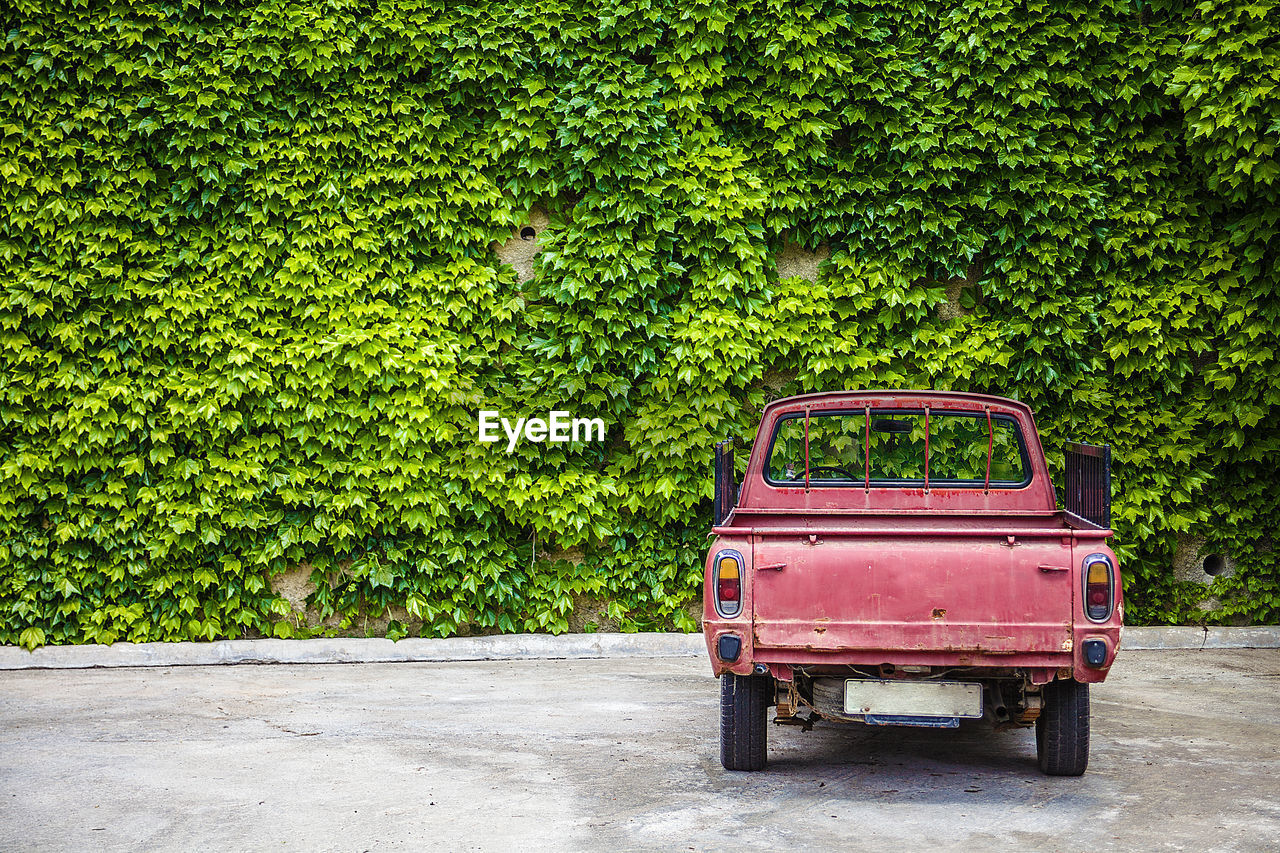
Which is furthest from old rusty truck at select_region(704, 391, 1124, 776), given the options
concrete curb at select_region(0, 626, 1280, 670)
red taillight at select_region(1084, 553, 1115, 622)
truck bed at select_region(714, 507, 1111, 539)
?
concrete curb at select_region(0, 626, 1280, 670)

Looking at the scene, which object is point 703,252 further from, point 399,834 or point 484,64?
point 399,834

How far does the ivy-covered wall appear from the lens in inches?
322

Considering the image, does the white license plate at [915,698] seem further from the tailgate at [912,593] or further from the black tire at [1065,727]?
the black tire at [1065,727]

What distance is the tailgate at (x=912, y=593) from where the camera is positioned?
14.6 feet

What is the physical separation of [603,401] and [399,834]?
478 centimetres

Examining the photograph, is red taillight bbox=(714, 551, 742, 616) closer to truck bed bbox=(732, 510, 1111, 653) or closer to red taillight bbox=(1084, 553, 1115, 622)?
truck bed bbox=(732, 510, 1111, 653)

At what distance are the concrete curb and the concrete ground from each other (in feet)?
2.54

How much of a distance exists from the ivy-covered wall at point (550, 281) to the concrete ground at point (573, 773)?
1427mm

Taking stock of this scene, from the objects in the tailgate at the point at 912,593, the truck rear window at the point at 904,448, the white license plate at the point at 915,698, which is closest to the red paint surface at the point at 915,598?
the tailgate at the point at 912,593

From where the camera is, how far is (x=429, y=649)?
8.22 m

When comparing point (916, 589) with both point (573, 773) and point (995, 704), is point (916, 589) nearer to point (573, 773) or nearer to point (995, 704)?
point (995, 704)

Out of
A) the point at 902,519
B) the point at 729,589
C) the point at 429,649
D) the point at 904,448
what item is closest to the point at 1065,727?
the point at 902,519

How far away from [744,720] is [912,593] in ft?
3.32

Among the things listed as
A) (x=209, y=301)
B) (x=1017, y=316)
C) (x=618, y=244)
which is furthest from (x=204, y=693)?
(x=1017, y=316)
